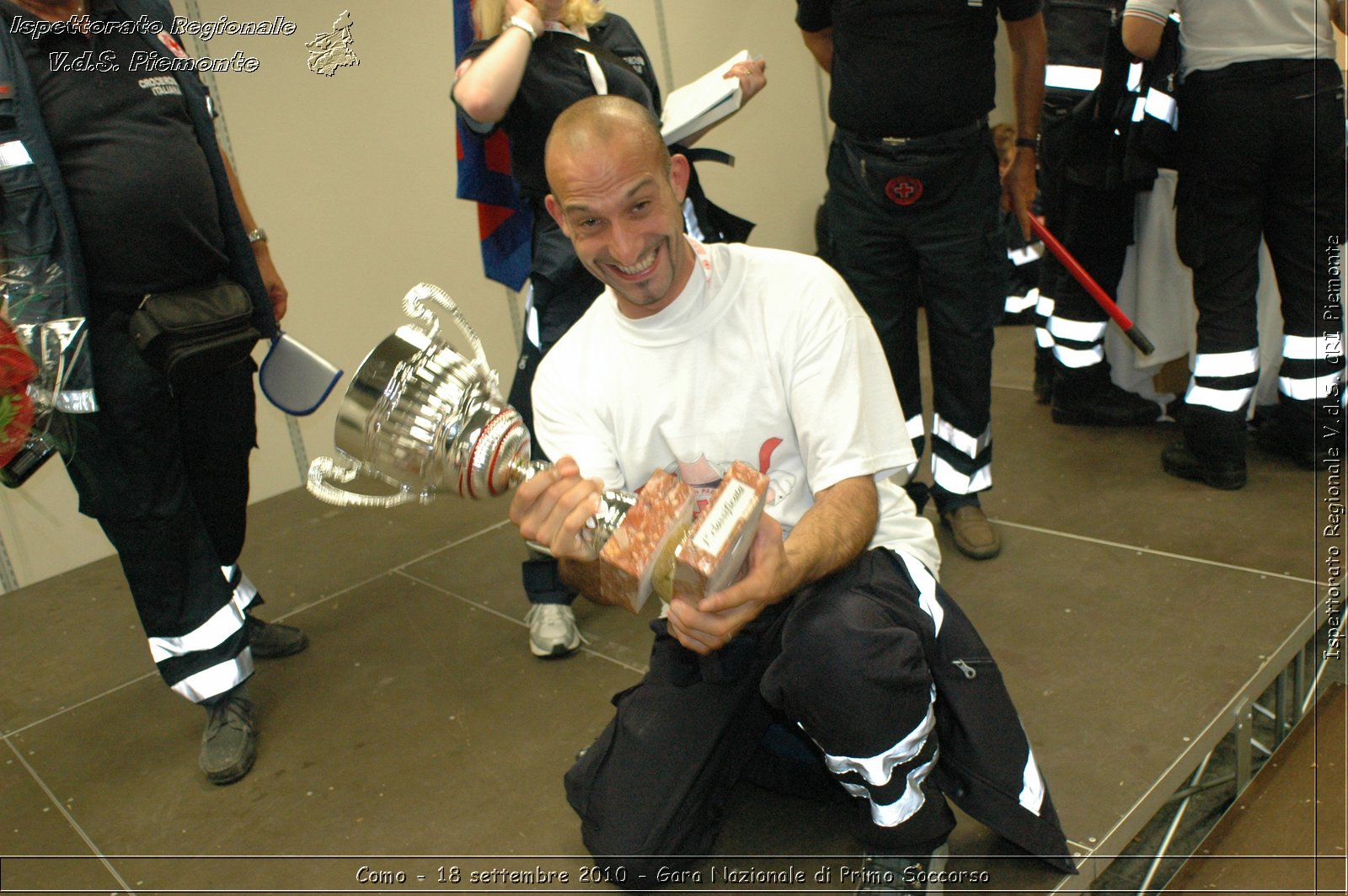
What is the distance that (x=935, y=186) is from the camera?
8.27 ft

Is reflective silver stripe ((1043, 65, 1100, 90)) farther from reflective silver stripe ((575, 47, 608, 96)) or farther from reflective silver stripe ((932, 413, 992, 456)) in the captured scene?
reflective silver stripe ((575, 47, 608, 96))

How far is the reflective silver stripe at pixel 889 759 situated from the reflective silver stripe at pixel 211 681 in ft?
4.51

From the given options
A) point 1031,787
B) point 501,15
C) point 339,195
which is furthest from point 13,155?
point 339,195

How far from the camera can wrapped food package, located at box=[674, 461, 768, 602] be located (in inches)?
48.2

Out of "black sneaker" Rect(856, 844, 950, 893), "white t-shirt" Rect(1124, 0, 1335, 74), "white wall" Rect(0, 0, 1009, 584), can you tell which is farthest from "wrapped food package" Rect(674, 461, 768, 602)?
"white wall" Rect(0, 0, 1009, 584)

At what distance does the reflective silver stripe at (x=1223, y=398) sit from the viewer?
2902 millimetres

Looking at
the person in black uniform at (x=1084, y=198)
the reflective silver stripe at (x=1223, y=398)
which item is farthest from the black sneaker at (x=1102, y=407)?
the reflective silver stripe at (x=1223, y=398)

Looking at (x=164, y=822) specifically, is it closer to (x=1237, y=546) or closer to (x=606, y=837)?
(x=606, y=837)

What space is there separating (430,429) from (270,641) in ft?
5.42

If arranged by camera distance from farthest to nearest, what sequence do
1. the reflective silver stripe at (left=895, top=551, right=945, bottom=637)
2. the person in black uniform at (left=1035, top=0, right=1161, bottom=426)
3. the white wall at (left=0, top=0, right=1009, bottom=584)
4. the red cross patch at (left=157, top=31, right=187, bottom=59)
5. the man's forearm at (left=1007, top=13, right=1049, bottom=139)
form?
the white wall at (left=0, top=0, right=1009, bottom=584)
the person in black uniform at (left=1035, top=0, right=1161, bottom=426)
the man's forearm at (left=1007, top=13, right=1049, bottom=139)
the red cross patch at (left=157, top=31, right=187, bottom=59)
the reflective silver stripe at (left=895, top=551, right=945, bottom=637)

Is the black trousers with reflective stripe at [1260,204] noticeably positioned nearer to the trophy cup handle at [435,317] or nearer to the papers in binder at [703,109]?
the papers in binder at [703,109]

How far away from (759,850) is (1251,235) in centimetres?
215

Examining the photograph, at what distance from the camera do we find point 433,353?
4.31ft

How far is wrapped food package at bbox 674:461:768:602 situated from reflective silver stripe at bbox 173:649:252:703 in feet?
4.46
